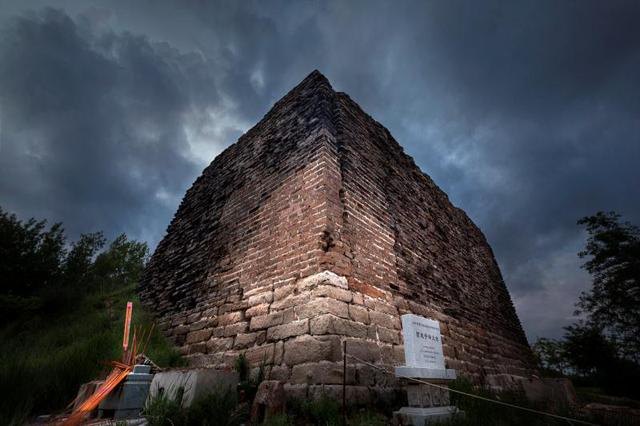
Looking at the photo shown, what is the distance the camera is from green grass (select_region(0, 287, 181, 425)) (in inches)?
127

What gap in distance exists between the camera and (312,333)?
11.0ft

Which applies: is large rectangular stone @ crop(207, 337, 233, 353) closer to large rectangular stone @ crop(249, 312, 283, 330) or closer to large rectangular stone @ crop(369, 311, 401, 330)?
large rectangular stone @ crop(249, 312, 283, 330)

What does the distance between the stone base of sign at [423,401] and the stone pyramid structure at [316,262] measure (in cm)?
41

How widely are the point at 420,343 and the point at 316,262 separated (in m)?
1.51

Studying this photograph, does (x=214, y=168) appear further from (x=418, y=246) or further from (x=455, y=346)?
(x=455, y=346)

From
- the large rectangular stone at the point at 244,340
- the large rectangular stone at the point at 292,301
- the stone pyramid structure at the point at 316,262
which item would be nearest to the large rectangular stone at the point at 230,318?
the stone pyramid structure at the point at 316,262

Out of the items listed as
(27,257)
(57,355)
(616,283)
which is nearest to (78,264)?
(27,257)

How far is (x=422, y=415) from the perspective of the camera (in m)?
2.86

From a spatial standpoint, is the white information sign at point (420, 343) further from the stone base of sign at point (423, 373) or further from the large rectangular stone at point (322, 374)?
the large rectangular stone at point (322, 374)

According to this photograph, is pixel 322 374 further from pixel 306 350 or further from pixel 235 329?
pixel 235 329

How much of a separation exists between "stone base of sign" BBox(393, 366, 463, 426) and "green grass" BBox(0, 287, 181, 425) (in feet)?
11.3

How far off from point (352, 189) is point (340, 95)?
2640mm

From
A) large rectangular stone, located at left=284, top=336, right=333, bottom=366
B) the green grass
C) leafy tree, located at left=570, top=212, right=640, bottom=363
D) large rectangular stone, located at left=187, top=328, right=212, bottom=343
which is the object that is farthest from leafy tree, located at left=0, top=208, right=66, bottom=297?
leafy tree, located at left=570, top=212, right=640, bottom=363

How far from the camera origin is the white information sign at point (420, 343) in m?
3.29
